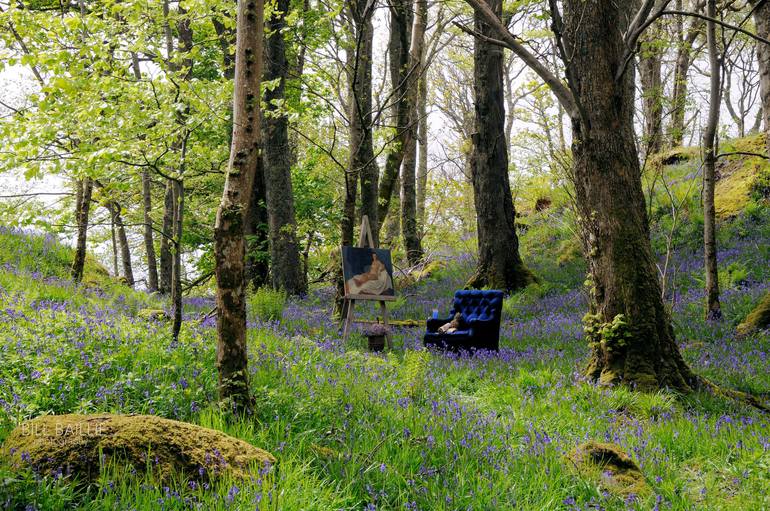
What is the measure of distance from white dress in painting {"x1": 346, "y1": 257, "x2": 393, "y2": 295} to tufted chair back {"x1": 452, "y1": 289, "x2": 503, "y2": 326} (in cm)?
149

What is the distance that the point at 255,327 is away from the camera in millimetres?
9242

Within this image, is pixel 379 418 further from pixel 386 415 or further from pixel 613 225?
pixel 613 225

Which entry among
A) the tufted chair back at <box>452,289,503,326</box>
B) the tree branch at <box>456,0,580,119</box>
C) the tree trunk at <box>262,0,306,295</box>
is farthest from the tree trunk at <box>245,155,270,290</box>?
the tree branch at <box>456,0,580,119</box>

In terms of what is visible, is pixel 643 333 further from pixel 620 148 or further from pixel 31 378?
pixel 31 378

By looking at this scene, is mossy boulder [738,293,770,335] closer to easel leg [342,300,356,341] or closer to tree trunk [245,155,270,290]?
easel leg [342,300,356,341]

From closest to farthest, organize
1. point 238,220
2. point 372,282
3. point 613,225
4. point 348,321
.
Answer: point 238,220 < point 613,225 < point 348,321 < point 372,282

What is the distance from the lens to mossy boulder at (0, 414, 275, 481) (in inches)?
136

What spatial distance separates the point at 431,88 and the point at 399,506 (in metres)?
33.4

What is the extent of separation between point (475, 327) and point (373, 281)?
2.06 metres

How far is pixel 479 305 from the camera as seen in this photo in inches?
445

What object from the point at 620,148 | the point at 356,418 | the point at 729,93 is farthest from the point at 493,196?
the point at 729,93

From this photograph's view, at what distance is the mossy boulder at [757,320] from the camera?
9.64 metres

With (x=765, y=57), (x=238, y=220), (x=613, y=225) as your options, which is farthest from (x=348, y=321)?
(x=765, y=57)

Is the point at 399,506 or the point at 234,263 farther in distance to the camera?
the point at 234,263
